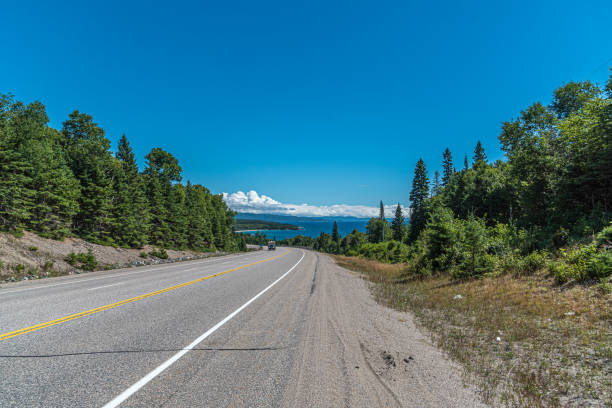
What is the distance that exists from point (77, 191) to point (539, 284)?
33.3 metres

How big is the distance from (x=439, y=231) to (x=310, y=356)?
45.4ft

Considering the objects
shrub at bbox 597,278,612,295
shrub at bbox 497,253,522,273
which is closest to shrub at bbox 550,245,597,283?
shrub at bbox 597,278,612,295

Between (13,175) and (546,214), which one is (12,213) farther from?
(546,214)

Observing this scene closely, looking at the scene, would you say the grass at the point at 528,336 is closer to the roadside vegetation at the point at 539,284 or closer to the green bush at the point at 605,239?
the roadside vegetation at the point at 539,284

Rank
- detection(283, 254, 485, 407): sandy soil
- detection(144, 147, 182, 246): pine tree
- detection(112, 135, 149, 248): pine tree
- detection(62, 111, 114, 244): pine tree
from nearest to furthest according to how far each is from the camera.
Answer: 1. detection(283, 254, 485, 407): sandy soil
2. detection(62, 111, 114, 244): pine tree
3. detection(112, 135, 149, 248): pine tree
4. detection(144, 147, 182, 246): pine tree

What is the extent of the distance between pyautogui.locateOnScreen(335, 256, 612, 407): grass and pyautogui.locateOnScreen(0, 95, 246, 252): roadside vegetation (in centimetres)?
2607

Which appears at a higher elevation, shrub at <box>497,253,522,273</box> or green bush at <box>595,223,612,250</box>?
green bush at <box>595,223,612,250</box>

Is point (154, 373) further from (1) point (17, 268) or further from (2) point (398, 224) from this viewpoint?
(2) point (398, 224)

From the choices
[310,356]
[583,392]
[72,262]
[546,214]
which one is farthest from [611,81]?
[72,262]

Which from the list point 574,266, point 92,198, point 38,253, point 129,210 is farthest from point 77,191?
point 574,266

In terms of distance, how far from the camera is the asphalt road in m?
3.61

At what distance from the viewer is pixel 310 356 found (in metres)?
5.05

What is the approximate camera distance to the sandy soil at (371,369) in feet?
12.4

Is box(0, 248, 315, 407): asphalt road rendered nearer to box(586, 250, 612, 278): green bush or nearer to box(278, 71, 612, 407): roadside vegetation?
box(278, 71, 612, 407): roadside vegetation
